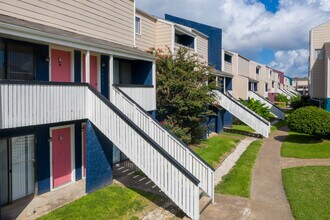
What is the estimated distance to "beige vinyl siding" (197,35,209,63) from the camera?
23672 millimetres

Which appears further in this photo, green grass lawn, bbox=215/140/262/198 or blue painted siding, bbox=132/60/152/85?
blue painted siding, bbox=132/60/152/85

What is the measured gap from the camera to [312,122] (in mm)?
Result: 19188

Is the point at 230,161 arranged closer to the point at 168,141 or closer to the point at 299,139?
the point at 168,141

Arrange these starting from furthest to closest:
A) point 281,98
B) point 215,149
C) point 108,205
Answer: point 281,98 → point 215,149 → point 108,205

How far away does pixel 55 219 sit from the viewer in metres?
8.34

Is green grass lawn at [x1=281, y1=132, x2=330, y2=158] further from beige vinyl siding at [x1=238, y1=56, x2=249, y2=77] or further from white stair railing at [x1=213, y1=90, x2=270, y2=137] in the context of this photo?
beige vinyl siding at [x1=238, y1=56, x2=249, y2=77]

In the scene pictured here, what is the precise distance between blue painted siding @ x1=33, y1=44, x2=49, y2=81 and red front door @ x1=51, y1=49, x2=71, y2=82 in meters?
0.32

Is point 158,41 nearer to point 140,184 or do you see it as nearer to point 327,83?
point 140,184

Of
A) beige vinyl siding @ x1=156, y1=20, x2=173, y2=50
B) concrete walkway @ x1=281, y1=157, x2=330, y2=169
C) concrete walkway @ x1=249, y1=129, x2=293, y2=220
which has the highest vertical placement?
beige vinyl siding @ x1=156, y1=20, x2=173, y2=50

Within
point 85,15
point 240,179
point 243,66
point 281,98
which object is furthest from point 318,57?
point 281,98

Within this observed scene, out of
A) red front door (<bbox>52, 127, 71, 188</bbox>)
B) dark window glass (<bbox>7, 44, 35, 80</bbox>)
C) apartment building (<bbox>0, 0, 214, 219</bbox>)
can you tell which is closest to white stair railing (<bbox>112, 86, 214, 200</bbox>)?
apartment building (<bbox>0, 0, 214, 219</bbox>)

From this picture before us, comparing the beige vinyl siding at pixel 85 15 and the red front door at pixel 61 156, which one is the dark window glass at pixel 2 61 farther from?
the red front door at pixel 61 156

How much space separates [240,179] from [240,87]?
931 inches

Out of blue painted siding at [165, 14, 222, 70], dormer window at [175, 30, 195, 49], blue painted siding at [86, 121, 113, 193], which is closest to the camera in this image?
blue painted siding at [86, 121, 113, 193]
